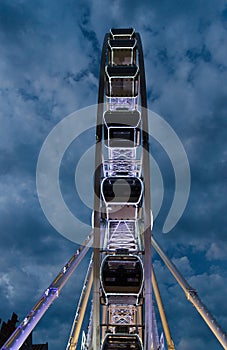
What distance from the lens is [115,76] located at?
23.8 meters

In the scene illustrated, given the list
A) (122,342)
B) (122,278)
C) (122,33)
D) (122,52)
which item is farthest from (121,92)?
(122,342)

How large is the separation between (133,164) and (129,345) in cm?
983

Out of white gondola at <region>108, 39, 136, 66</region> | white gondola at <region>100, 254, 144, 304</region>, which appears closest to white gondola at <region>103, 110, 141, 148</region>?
white gondola at <region>108, 39, 136, 66</region>

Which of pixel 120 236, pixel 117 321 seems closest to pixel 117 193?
pixel 120 236

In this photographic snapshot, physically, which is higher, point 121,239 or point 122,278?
point 121,239

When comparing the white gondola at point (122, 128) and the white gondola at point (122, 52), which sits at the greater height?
the white gondola at point (122, 52)

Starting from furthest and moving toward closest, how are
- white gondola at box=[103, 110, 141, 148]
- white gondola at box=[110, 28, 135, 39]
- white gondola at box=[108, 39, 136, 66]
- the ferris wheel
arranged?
1. white gondola at box=[110, 28, 135, 39]
2. white gondola at box=[108, 39, 136, 66]
3. white gondola at box=[103, 110, 141, 148]
4. the ferris wheel

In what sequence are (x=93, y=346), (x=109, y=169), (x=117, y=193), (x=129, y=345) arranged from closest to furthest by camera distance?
(x=93, y=346), (x=129, y=345), (x=117, y=193), (x=109, y=169)

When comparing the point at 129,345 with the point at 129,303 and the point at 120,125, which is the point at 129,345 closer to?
the point at 129,303

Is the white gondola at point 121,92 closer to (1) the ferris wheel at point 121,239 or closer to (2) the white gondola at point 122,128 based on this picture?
(1) the ferris wheel at point 121,239

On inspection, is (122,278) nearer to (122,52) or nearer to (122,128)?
(122,128)

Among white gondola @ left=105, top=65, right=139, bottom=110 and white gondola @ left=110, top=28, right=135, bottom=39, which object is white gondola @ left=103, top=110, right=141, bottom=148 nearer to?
white gondola @ left=105, top=65, right=139, bottom=110

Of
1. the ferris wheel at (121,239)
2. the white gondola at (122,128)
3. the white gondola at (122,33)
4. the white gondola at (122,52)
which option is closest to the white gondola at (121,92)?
the ferris wheel at (121,239)

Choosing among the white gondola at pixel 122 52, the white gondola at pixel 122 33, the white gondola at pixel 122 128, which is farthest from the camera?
the white gondola at pixel 122 33
